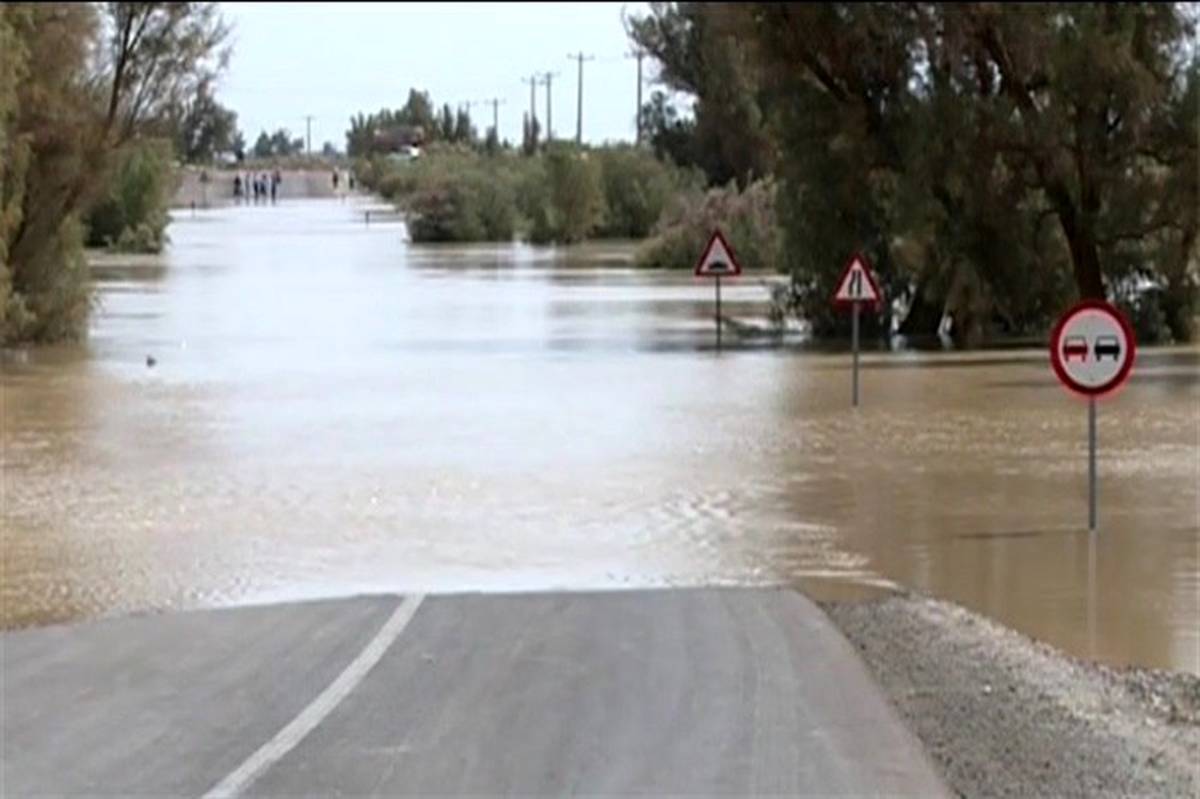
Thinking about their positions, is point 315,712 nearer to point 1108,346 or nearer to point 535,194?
point 1108,346

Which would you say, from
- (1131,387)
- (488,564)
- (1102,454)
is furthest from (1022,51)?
(488,564)

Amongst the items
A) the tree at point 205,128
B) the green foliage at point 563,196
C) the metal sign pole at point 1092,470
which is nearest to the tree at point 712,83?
the metal sign pole at point 1092,470

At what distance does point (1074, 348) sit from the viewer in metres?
18.5

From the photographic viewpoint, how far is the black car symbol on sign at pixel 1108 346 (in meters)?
18.4

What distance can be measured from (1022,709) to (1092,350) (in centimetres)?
→ 680

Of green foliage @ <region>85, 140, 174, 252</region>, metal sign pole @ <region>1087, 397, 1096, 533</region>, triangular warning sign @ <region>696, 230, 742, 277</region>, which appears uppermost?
green foliage @ <region>85, 140, 174, 252</region>

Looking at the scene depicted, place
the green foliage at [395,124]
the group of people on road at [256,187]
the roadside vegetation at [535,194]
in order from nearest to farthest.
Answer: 1. the green foliage at [395,124]
2. the group of people on road at [256,187]
3. the roadside vegetation at [535,194]

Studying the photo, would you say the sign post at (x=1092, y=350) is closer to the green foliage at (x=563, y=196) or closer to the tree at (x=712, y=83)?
the tree at (x=712, y=83)

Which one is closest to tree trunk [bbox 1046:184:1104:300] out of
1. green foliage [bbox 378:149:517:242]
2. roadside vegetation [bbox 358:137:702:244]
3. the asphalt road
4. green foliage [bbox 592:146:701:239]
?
the asphalt road

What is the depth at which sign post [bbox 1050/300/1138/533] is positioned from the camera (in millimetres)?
18312

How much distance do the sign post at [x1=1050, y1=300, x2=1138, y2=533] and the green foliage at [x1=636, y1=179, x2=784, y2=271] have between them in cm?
3849

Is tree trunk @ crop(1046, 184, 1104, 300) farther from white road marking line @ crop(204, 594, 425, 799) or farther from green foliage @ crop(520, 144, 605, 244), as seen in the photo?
green foliage @ crop(520, 144, 605, 244)

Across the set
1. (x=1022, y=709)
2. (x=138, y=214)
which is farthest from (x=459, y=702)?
(x=138, y=214)

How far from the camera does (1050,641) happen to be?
14648 millimetres
